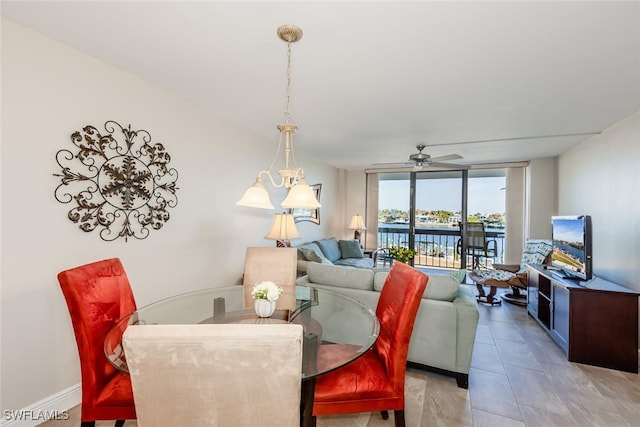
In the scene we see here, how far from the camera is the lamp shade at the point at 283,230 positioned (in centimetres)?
315

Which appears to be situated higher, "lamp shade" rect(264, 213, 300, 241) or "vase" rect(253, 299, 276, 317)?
"lamp shade" rect(264, 213, 300, 241)

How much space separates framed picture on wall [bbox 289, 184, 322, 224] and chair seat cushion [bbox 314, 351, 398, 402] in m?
3.05

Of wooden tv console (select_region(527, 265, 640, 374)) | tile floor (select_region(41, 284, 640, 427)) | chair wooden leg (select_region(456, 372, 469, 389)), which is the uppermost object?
wooden tv console (select_region(527, 265, 640, 374))

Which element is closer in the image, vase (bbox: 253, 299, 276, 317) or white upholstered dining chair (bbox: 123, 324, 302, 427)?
white upholstered dining chair (bbox: 123, 324, 302, 427)

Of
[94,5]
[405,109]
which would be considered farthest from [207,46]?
[405,109]

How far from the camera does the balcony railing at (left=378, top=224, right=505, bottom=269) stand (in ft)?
20.3

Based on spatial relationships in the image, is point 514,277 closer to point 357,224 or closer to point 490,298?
point 490,298

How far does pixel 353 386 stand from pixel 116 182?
7.10 feet

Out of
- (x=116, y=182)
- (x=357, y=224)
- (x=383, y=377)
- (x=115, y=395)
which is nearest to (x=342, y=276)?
(x=383, y=377)

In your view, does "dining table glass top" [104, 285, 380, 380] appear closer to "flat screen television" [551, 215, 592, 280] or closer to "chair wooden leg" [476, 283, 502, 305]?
"flat screen television" [551, 215, 592, 280]

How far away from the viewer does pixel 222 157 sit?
123 inches

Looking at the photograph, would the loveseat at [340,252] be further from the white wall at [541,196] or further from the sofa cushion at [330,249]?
the white wall at [541,196]

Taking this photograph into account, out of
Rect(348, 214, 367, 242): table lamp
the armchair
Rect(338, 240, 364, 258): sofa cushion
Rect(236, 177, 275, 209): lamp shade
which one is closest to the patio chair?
the armchair

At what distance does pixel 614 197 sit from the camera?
2971mm
